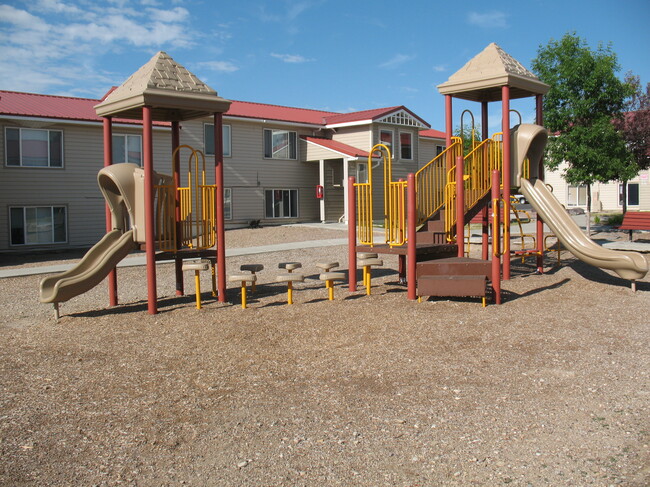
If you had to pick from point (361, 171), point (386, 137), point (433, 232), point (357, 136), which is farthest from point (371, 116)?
point (433, 232)

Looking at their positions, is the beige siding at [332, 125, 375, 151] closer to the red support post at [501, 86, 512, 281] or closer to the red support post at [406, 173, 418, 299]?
the red support post at [501, 86, 512, 281]

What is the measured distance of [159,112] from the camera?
11.3 metres

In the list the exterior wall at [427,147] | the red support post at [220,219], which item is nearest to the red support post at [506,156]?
the red support post at [220,219]

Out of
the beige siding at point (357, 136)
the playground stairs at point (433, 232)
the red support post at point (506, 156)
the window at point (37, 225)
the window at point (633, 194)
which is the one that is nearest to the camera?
the playground stairs at point (433, 232)

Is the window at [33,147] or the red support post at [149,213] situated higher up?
the window at [33,147]

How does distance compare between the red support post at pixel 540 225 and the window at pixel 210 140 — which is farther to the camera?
the window at pixel 210 140

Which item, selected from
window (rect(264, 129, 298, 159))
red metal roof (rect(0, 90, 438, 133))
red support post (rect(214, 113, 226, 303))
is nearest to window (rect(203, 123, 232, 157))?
red metal roof (rect(0, 90, 438, 133))

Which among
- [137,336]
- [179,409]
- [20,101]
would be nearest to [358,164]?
[20,101]

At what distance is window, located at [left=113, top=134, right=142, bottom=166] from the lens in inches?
950

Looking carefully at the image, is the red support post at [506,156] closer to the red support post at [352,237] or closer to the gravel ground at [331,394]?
the gravel ground at [331,394]

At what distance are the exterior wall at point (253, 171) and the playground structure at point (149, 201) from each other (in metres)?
16.8

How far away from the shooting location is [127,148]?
24.4 metres

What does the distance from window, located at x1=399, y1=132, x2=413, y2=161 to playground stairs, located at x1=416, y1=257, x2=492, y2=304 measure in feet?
75.6

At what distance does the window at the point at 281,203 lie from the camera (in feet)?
97.6
